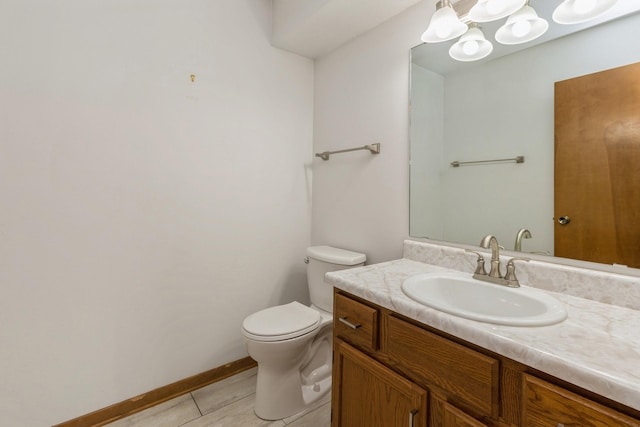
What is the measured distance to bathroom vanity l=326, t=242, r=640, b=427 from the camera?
55cm

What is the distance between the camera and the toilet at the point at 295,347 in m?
1.42

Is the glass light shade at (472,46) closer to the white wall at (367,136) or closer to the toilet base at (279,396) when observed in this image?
the white wall at (367,136)

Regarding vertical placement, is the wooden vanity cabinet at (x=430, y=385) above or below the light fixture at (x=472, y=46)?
below

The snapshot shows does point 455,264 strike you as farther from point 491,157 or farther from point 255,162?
point 255,162

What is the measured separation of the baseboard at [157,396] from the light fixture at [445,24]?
2122mm

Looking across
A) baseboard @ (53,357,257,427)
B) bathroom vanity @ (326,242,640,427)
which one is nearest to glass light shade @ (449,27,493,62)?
bathroom vanity @ (326,242,640,427)

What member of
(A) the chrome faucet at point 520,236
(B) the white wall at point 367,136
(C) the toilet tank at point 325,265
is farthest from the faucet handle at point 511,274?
(C) the toilet tank at point 325,265

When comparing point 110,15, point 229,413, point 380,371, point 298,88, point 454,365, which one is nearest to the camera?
point 454,365

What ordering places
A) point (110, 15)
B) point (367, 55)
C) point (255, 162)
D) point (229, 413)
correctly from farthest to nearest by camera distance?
point (255, 162) < point (367, 55) < point (229, 413) < point (110, 15)

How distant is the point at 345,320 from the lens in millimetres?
1104

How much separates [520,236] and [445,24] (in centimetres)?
93

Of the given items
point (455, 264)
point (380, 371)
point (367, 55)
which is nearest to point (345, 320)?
point (380, 371)

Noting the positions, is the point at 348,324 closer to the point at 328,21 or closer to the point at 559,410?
the point at 559,410

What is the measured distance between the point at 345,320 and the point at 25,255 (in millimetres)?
1422
